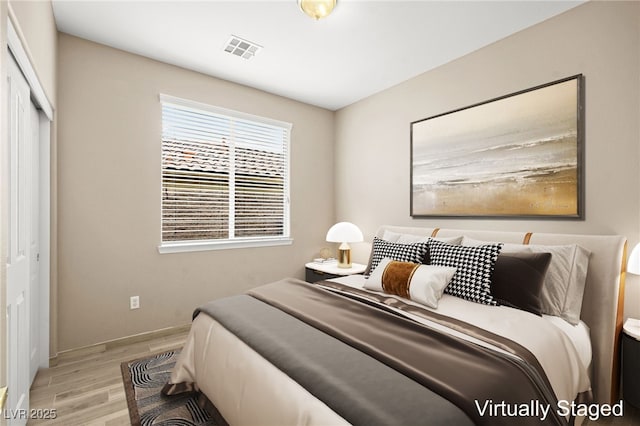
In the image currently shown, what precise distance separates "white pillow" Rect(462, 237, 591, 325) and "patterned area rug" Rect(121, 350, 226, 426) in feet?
6.95

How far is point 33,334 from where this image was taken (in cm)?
232

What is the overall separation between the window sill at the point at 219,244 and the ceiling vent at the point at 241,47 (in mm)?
1908

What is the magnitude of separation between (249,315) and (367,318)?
2.32 feet

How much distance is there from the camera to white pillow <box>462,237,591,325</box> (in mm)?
2020

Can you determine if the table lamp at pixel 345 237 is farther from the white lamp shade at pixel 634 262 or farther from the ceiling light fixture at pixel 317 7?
the white lamp shade at pixel 634 262

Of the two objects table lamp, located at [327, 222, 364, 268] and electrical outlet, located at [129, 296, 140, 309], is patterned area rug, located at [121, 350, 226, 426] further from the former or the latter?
table lamp, located at [327, 222, 364, 268]

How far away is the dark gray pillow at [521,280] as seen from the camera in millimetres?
1979

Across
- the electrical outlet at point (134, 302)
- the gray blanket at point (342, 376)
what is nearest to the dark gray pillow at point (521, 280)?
the gray blanket at point (342, 376)

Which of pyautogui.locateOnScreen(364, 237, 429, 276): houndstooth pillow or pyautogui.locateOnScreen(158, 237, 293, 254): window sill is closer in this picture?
pyautogui.locateOnScreen(364, 237, 429, 276): houndstooth pillow

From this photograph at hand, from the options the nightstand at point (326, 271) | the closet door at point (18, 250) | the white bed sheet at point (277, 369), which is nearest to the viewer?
the white bed sheet at point (277, 369)

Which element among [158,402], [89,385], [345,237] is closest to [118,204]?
[89,385]

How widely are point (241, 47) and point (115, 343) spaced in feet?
9.53

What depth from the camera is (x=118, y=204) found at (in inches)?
114

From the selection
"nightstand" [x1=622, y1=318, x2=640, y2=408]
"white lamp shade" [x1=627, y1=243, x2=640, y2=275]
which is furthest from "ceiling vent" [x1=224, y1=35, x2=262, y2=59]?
"nightstand" [x1=622, y1=318, x2=640, y2=408]
